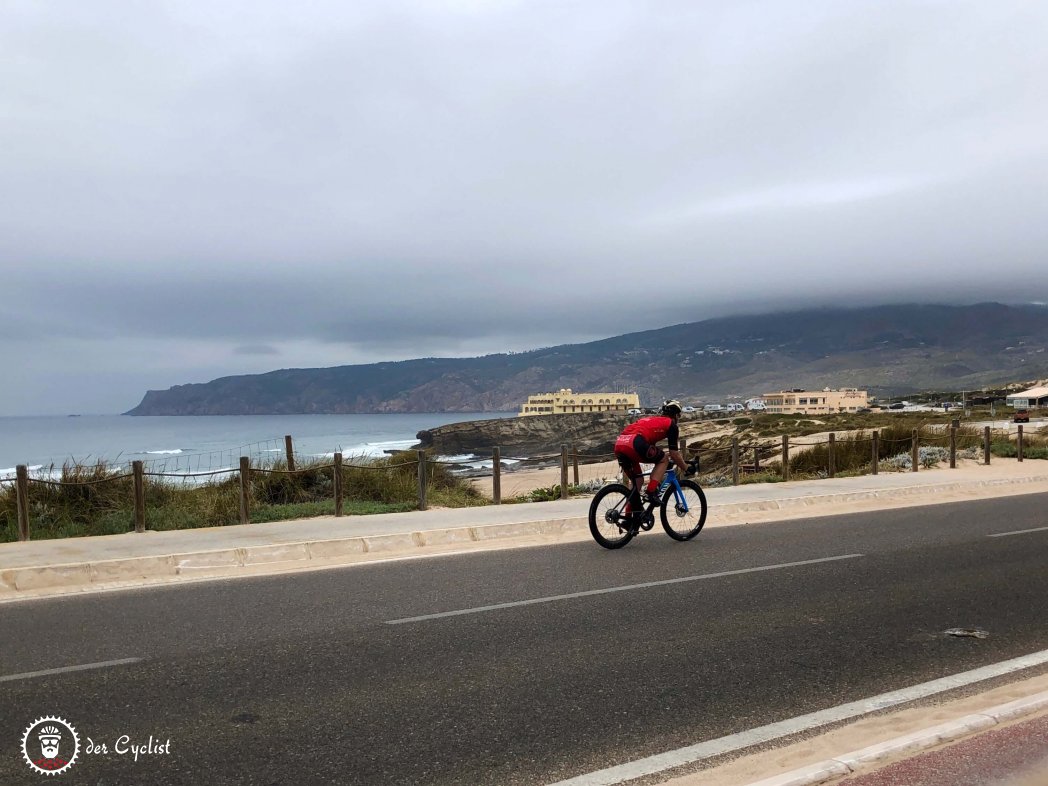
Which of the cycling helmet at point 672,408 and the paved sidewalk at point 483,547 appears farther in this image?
the cycling helmet at point 672,408

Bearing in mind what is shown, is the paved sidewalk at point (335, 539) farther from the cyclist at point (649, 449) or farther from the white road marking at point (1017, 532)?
the white road marking at point (1017, 532)

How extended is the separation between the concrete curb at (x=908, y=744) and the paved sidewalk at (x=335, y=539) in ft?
23.9

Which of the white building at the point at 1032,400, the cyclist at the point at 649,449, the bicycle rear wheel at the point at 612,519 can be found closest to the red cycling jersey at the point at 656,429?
the cyclist at the point at 649,449

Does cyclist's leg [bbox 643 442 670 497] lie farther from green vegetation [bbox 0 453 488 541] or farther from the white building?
the white building

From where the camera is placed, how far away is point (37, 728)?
4.79 m

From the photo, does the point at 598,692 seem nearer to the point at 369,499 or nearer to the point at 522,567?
the point at 522,567

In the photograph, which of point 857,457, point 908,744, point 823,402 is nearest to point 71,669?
point 908,744

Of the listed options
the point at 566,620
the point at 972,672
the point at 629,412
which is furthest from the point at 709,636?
the point at 629,412

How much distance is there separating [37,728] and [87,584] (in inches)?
196

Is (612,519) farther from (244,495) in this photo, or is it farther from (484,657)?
(244,495)

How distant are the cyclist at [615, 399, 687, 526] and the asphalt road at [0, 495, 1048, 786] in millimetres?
1002

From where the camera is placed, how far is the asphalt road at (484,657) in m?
4.45

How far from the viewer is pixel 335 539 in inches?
440

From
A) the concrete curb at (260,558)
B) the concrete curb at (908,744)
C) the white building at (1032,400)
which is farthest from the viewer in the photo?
the white building at (1032,400)
